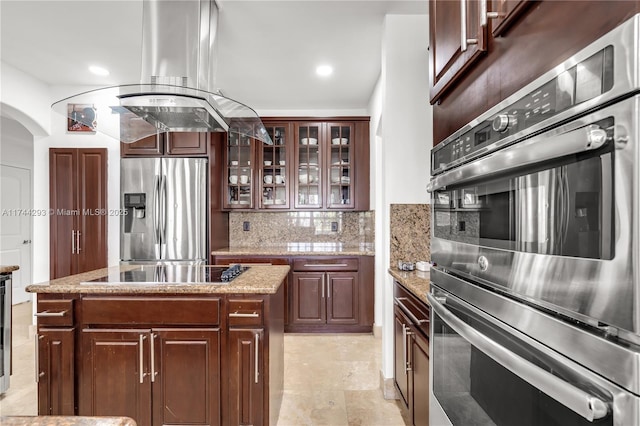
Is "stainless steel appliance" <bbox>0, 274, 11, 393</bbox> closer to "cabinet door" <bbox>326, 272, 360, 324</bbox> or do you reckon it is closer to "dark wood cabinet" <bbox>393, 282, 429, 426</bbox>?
"cabinet door" <bbox>326, 272, 360, 324</bbox>

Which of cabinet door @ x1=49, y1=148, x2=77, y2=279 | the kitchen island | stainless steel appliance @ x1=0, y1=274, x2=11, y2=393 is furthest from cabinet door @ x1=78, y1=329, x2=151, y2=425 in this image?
cabinet door @ x1=49, y1=148, x2=77, y2=279

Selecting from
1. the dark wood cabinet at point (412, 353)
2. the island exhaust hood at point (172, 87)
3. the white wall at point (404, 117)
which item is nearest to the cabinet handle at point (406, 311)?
the dark wood cabinet at point (412, 353)

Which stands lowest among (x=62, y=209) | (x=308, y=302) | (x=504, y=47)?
(x=308, y=302)

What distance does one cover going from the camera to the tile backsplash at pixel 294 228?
4391mm

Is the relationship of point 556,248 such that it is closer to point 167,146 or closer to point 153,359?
point 153,359

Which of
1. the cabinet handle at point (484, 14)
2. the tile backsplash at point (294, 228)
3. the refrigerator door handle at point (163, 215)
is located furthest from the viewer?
the tile backsplash at point (294, 228)

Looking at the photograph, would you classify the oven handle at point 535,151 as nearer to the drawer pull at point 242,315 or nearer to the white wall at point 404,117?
the drawer pull at point 242,315

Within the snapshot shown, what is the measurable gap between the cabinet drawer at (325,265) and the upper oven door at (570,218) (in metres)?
2.85

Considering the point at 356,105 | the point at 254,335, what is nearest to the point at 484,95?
the point at 254,335

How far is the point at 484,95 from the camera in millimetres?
924

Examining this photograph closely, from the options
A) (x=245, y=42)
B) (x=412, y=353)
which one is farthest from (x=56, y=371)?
(x=245, y=42)

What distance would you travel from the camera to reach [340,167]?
412 cm

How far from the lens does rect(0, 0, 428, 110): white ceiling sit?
7.77 feet

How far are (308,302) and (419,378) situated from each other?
2179 mm
